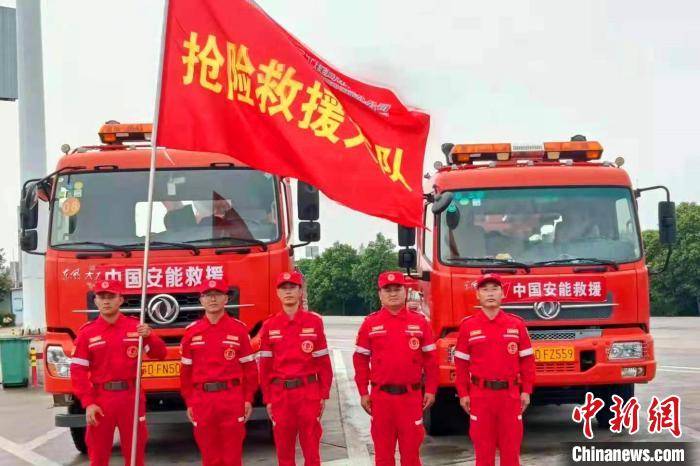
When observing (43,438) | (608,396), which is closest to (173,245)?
(43,438)

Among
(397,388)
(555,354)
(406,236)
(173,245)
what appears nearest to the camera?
(397,388)

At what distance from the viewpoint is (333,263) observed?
6850 centimetres

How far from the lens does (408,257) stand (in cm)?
938

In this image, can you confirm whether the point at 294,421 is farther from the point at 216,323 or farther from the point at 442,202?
the point at 442,202

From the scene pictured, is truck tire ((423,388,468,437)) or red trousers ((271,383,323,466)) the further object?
truck tire ((423,388,468,437))

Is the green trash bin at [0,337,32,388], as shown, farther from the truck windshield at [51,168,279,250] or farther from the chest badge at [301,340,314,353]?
the chest badge at [301,340,314,353]

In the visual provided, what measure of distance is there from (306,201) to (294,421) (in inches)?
101

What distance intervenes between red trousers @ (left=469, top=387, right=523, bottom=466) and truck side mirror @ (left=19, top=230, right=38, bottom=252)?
4492mm

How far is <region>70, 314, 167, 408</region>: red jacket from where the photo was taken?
655 centimetres

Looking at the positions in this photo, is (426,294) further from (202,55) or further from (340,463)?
(202,55)

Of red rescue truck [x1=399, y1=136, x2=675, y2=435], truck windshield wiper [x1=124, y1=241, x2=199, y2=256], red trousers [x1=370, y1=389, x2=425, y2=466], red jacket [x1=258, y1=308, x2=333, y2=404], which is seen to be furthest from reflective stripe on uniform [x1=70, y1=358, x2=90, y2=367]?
red rescue truck [x1=399, y1=136, x2=675, y2=435]

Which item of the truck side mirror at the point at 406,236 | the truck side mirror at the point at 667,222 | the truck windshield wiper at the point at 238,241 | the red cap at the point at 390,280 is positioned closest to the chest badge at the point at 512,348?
the red cap at the point at 390,280

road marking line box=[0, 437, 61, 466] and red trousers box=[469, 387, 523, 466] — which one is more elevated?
red trousers box=[469, 387, 523, 466]

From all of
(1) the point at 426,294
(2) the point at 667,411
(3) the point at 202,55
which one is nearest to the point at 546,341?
(1) the point at 426,294
